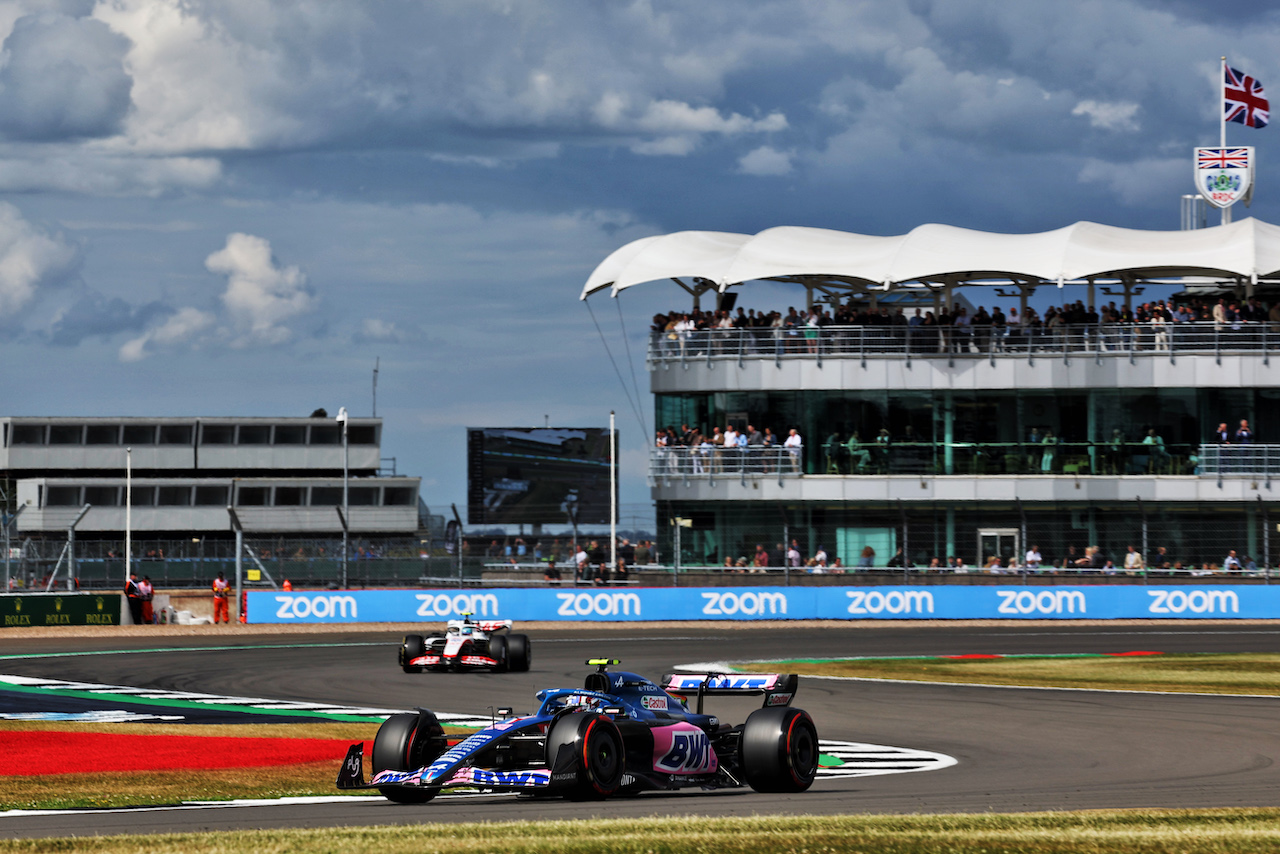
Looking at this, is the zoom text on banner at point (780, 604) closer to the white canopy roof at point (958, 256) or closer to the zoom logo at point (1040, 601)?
the zoom logo at point (1040, 601)

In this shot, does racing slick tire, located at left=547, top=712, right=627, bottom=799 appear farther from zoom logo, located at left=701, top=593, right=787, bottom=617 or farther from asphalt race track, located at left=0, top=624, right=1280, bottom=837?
Result: zoom logo, located at left=701, top=593, right=787, bottom=617

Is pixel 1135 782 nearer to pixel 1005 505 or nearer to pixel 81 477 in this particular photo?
pixel 1005 505

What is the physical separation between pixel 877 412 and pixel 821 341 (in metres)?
2.75

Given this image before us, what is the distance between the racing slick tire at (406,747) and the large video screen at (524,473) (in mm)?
66748

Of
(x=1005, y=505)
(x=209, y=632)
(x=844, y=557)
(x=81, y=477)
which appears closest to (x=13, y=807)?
(x=209, y=632)

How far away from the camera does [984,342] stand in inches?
1873

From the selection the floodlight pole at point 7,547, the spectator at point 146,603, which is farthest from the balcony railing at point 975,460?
the floodlight pole at point 7,547

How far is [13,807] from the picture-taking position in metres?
12.2

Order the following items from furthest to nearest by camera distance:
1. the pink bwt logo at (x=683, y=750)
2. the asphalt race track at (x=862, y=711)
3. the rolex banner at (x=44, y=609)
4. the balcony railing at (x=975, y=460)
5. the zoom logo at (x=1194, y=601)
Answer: the balcony railing at (x=975, y=460) → the zoom logo at (x=1194, y=601) → the rolex banner at (x=44, y=609) → the pink bwt logo at (x=683, y=750) → the asphalt race track at (x=862, y=711)

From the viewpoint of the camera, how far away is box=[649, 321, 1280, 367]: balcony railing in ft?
153

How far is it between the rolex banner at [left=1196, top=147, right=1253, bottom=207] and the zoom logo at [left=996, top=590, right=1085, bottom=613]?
2058 centimetres

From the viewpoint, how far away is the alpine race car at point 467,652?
25.8 meters

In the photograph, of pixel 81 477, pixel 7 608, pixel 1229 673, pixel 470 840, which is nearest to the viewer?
pixel 470 840

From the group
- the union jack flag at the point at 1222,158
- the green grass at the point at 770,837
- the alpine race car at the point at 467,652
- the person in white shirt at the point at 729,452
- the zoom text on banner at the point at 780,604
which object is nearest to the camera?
the green grass at the point at 770,837
